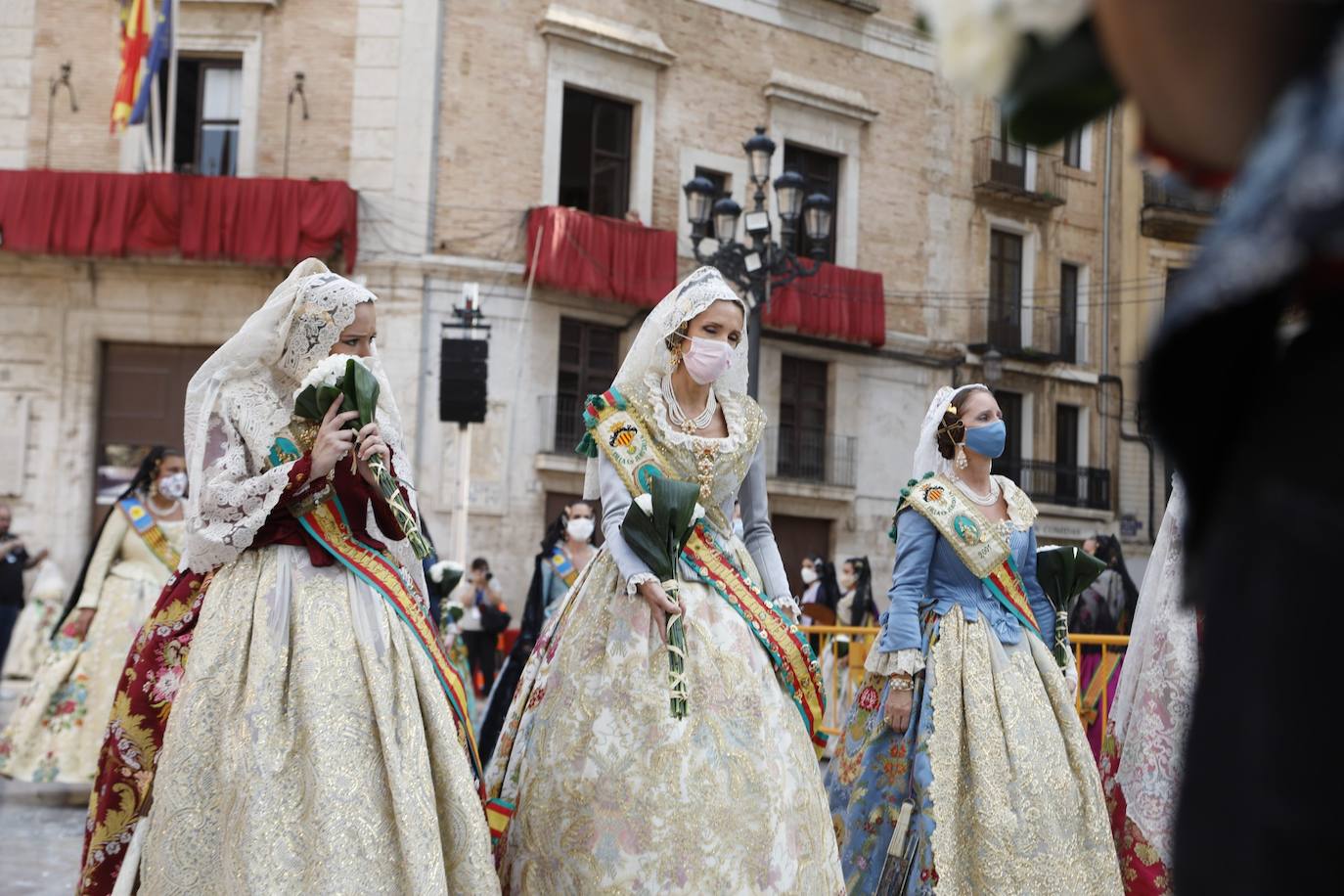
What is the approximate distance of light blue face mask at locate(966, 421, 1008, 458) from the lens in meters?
5.68

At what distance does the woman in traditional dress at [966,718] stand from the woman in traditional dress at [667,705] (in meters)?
0.74

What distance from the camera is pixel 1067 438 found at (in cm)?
2812

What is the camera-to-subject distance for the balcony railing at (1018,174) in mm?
26438

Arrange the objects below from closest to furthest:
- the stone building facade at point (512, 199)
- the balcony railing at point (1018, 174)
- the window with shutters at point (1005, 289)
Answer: the stone building facade at point (512, 199), the balcony railing at point (1018, 174), the window with shutters at point (1005, 289)

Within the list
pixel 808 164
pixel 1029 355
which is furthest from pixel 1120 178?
pixel 808 164

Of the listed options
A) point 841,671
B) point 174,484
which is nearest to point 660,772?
point 174,484

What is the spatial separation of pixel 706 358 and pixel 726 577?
2.49 feet

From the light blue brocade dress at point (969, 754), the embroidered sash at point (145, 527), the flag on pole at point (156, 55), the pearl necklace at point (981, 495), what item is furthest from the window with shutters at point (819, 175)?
the light blue brocade dress at point (969, 754)

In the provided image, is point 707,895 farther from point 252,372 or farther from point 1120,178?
point 1120,178

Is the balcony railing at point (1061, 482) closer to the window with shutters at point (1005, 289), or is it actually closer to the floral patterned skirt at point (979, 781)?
the window with shutters at point (1005, 289)

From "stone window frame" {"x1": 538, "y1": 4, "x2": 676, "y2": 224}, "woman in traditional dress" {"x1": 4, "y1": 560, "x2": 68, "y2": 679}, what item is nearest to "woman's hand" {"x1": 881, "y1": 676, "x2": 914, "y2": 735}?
"woman in traditional dress" {"x1": 4, "y1": 560, "x2": 68, "y2": 679}

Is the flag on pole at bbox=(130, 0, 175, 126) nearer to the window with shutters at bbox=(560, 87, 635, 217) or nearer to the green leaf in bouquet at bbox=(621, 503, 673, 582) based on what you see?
the window with shutters at bbox=(560, 87, 635, 217)

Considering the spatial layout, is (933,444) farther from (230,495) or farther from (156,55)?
(156,55)

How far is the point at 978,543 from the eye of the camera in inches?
217
